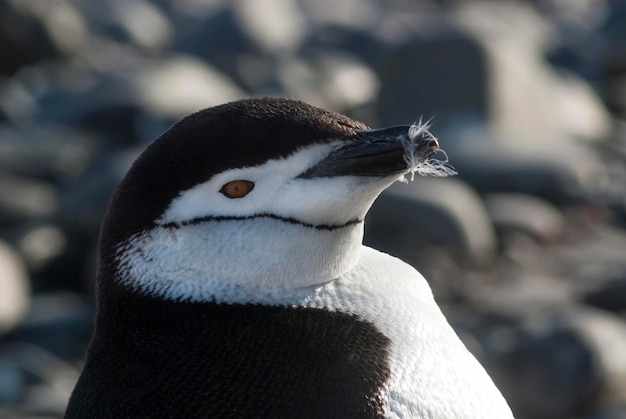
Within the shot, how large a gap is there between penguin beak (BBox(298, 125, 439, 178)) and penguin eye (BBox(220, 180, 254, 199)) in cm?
15

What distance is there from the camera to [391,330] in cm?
261

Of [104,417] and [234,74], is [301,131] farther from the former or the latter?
[234,74]

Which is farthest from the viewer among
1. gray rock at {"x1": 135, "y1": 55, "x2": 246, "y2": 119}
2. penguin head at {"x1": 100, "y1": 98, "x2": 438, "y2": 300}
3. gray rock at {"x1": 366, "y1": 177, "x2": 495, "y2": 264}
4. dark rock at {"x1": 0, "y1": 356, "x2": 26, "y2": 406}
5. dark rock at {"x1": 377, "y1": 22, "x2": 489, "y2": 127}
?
gray rock at {"x1": 135, "y1": 55, "x2": 246, "y2": 119}

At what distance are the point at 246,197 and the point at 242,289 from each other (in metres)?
0.21

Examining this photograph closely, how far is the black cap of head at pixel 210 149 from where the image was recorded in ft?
8.36

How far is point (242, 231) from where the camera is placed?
2557 mm

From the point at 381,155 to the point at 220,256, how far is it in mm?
430

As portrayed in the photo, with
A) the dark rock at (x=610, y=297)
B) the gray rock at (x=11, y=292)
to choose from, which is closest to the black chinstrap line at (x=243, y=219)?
the dark rock at (x=610, y=297)

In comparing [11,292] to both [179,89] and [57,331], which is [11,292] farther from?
[179,89]

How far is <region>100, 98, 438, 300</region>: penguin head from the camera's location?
2.54 m

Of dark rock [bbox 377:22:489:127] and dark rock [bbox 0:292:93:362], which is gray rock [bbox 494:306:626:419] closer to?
dark rock [bbox 0:292:93:362]

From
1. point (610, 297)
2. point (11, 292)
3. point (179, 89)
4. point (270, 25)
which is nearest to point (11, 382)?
point (11, 292)

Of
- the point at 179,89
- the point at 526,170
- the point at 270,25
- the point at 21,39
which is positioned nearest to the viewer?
the point at 526,170

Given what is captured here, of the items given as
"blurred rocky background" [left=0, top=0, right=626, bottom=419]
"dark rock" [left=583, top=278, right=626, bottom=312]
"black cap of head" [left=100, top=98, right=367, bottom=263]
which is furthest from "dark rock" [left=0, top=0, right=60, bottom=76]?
"black cap of head" [left=100, top=98, right=367, bottom=263]
